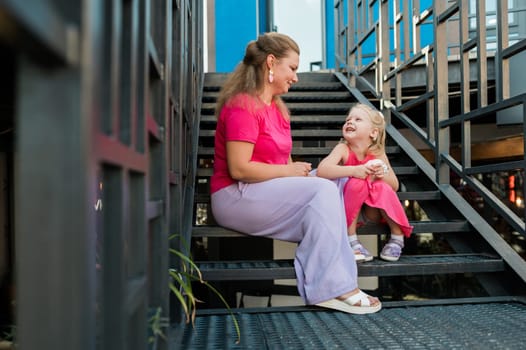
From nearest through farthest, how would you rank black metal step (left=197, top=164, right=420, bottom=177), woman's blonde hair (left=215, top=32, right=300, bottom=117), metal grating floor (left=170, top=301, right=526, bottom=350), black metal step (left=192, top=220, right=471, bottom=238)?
metal grating floor (left=170, top=301, right=526, bottom=350)
woman's blonde hair (left=215, top=32, right=300, bottom=117)
black metal step (left=192, top=220, right=471, bottom=238)
black metal step (left=197, top=164, right=420, bottom=177)

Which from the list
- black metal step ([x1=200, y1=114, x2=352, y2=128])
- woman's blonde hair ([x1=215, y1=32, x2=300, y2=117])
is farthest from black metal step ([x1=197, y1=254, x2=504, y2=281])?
black metal step ([x1=200, y1=114, x2=352, y2=128])

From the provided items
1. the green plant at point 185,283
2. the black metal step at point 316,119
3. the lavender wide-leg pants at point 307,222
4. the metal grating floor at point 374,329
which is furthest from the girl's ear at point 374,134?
the black metal step at point 316,119

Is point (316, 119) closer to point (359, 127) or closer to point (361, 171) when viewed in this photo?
point (359, 127)

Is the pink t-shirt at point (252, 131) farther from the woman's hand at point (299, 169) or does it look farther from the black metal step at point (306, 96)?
the black metal step at point (306, 96)

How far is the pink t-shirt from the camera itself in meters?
1.70

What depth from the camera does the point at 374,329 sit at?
1.47 m

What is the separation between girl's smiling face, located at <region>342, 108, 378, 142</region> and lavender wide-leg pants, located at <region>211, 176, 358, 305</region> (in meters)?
0.46

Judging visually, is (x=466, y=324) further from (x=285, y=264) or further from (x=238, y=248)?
(x=238, y=248)

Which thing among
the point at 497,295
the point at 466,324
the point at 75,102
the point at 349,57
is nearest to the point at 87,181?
the point at 75,102

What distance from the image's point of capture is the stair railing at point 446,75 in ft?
6.64

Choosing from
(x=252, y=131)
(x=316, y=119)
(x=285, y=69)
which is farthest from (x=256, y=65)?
(x=316, y=119)

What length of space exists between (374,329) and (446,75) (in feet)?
4.85

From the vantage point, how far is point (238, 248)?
14.9ft

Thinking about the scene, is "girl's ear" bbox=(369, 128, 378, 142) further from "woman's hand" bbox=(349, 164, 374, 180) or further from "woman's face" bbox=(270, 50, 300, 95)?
"woman's face" bbox=(270, 50, 300, 95)
